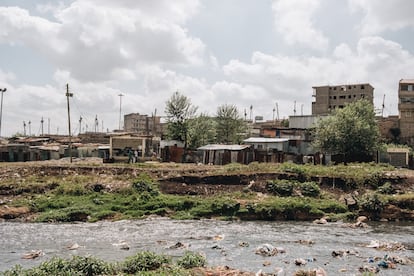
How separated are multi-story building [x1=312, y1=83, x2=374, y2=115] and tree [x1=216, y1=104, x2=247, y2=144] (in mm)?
25834

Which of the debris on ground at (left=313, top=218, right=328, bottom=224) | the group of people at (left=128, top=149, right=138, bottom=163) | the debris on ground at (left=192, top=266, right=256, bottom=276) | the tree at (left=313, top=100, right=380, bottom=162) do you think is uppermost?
the tree at (left=313, top=100, right=380, bottom=162)

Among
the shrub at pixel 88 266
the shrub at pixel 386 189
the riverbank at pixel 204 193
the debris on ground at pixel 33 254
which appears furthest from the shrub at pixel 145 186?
Answer: the shrub at pixel 88 266

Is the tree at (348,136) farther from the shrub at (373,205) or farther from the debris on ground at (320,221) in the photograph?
the debris on ground at (320,221)

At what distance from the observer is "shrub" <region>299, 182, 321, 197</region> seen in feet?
97.4

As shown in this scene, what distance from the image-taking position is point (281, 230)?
73.2 feet

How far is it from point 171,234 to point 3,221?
1032cm

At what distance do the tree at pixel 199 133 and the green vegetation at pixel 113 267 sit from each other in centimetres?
4253

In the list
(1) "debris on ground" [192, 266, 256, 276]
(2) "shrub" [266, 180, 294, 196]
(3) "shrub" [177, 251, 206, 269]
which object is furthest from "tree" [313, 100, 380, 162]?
(1) "debris on ground" [192, 266, 256, 276]

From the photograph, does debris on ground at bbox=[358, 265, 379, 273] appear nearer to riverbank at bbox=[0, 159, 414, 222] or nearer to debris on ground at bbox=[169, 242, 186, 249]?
debris on ground at bbox=[169, 242, 186, 249]

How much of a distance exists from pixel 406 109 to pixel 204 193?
2000 inches

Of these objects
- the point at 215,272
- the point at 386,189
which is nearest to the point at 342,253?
the point at 215,272

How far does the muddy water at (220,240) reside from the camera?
1523 cm

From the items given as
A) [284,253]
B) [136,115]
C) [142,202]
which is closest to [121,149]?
[142,202]

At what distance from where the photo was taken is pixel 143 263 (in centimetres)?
1280
